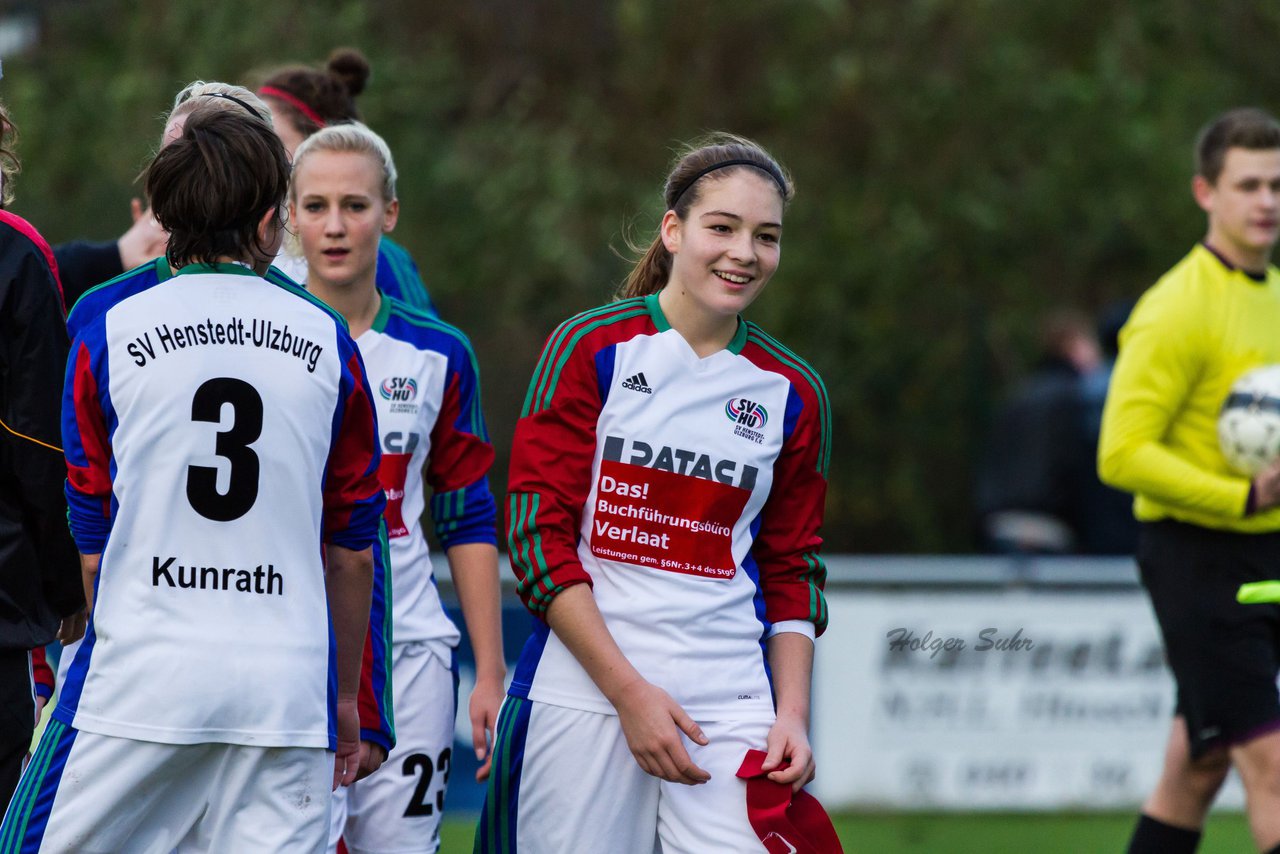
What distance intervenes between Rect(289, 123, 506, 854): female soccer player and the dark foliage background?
7433 millimetres

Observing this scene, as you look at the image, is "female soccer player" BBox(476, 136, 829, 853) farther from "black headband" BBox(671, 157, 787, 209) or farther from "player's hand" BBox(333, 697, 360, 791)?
"player's hand" BBox(333, 697, 360, 791)

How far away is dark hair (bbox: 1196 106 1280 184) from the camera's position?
535cm

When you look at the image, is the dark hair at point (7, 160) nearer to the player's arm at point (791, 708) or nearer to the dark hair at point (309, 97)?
the dark hair at point (309, 97)

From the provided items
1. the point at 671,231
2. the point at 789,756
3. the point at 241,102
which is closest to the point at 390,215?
the point at 671,231

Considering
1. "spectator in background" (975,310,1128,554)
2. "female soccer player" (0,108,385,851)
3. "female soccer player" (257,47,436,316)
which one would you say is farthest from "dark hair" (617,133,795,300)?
"spectator in background" (975,310,1128,554)

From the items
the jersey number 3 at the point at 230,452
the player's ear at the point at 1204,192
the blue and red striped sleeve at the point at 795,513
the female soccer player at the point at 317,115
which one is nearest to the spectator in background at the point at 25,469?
the jersey number 3 at the point at 230,452

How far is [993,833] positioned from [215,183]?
577 centimetres

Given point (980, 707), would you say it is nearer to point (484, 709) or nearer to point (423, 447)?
point (484, 709)

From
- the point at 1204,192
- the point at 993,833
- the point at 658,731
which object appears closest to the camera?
the point at 658,731

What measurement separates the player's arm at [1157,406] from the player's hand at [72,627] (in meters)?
2.96

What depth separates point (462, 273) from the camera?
1294 cm

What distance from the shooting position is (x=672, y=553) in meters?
3.58

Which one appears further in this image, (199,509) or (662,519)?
(662,519)

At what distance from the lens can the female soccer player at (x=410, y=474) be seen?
13.8 feet
